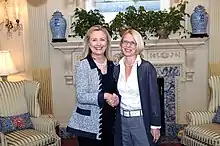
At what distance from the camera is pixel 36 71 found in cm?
466

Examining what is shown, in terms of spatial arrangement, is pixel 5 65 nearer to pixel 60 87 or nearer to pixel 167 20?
pixel 60 87

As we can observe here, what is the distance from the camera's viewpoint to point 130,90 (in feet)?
8.10

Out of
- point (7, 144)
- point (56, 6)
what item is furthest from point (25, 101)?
point (56, 6)

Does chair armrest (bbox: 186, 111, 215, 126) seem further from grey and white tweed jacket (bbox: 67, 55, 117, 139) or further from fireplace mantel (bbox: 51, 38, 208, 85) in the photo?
grey and white tweed jacket (bbox: 67, 55, 117, 139)

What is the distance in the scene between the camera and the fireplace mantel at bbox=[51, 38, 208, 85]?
4.50 metres

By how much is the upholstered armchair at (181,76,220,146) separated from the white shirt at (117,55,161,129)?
1.13 m

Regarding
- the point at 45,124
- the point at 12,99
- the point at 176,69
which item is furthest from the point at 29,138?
the point at 176,69

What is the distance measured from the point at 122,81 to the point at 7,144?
143 cm

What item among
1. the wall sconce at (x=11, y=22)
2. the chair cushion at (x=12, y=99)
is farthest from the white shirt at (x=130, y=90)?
the wall sconce at (x=11, y=22)

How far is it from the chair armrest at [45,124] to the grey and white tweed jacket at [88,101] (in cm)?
123

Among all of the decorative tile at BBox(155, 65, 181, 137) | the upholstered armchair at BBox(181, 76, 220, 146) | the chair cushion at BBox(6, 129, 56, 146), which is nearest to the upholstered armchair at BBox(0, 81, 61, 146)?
the chair cushion at BBox(6, 129, 56, 146)

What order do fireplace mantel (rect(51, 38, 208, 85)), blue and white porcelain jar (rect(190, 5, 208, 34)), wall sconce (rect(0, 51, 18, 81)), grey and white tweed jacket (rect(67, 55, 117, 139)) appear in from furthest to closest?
fireplace mantel (rect(51, 38, 208, 85)) < blue and white porcelain jar (rect(190, 5, 208, 34)) < wall sconce (rect(0, 51, 18, 81)) < grey and white tweed jacket (rect(67, 55, 117, 139))

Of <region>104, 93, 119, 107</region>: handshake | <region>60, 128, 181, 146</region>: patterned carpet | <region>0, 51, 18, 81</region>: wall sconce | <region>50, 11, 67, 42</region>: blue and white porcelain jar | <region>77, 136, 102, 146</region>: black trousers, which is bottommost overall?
<region>60, 128, 181, 146</region>: patterned carpet

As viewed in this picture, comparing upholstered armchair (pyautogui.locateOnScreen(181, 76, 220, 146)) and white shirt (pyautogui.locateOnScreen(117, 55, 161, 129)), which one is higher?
white shirt (pyautogui.locateOnScreen(117, 55, 161, 129))
